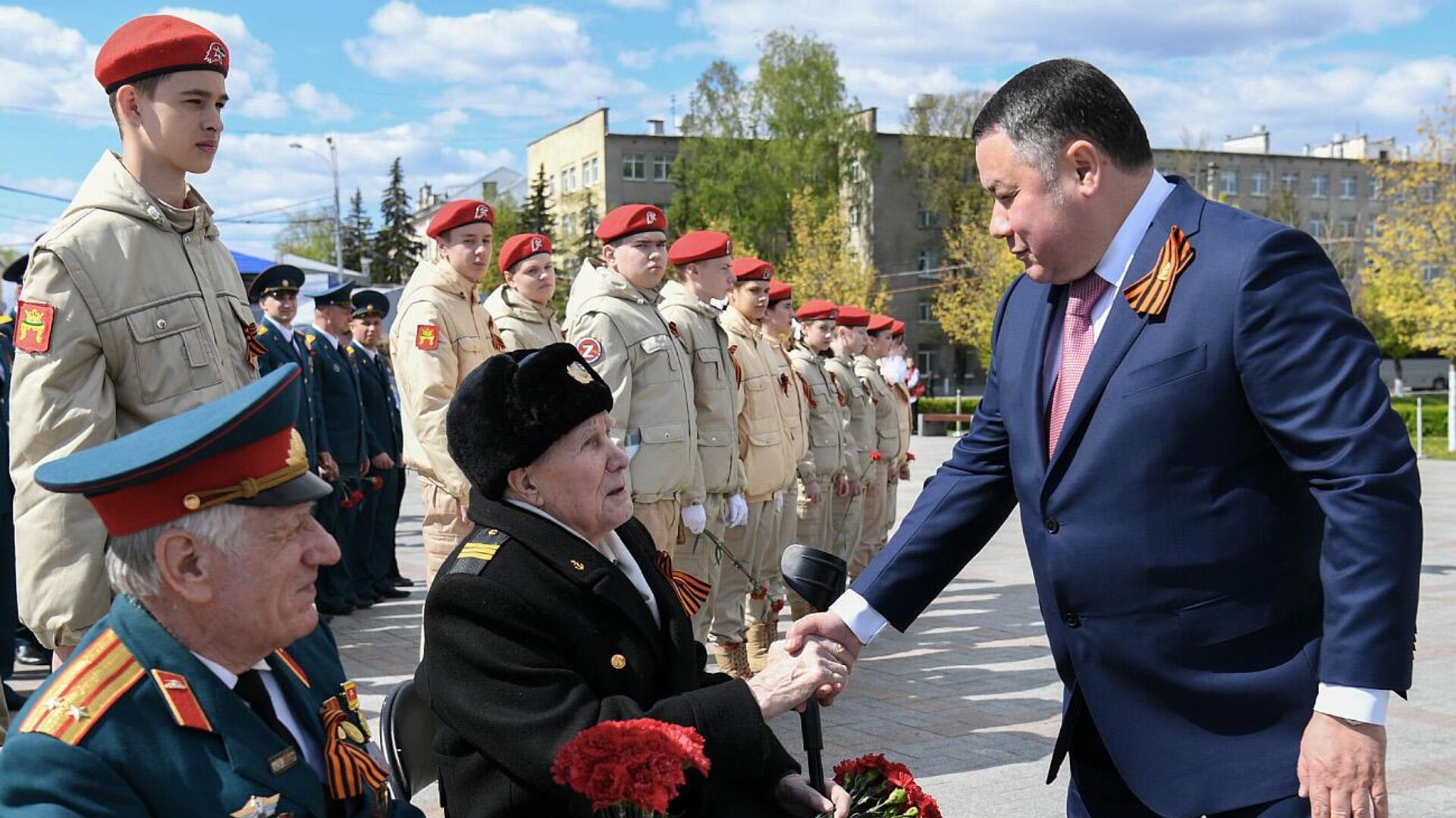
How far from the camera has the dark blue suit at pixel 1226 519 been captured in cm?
233

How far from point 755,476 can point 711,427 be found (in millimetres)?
772

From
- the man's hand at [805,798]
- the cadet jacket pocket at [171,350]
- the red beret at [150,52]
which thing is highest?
the red beret at [150,52]

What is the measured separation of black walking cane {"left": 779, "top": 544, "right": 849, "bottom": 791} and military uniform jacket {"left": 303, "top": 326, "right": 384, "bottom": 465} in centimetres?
696

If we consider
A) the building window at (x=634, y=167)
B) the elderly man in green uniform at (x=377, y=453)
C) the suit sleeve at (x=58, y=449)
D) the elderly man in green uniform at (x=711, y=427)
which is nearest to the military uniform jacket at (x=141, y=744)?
the suit sleeve at (x=58, y=449)

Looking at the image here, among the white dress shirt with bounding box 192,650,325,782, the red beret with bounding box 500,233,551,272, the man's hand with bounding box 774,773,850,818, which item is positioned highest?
the red beret with bounding box 500,233,551,272

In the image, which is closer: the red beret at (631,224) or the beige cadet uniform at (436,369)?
the beige cadet uniform at (436,369)

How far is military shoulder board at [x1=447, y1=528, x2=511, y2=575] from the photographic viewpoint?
2988 millimetres

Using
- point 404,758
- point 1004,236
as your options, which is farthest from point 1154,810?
point 404,758

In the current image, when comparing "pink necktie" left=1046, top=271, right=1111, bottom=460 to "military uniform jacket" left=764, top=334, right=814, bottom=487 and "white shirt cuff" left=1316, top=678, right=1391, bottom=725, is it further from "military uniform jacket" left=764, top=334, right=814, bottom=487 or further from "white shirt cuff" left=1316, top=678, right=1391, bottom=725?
→ "military uniform jacket" left=764, top=334, right=814, bottom=487

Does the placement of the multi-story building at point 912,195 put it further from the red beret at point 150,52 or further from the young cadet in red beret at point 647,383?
the red beret at point 150,52

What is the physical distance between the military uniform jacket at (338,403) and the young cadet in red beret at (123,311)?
6116mm

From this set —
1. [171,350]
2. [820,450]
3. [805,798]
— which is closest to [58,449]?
[171,350]

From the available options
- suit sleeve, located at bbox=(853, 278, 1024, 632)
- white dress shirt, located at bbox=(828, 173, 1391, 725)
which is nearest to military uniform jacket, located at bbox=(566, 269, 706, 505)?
suit sleeve, located at bbox=(853, 278, 1024, 632)

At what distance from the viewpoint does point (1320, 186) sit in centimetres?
7456
